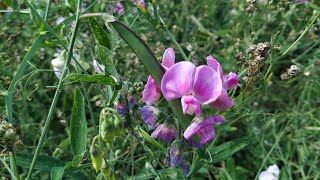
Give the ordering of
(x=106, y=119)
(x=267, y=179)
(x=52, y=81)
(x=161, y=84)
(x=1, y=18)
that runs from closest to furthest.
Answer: (x=106, y=119)
(x=161, y=84)
(x=267, y=179)
(x=1, y=18)
(x=52, y=81)

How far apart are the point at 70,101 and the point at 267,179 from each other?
1.09 metres

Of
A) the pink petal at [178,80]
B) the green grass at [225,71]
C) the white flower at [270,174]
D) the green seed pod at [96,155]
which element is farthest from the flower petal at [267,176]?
the green seed pod at [96,155]

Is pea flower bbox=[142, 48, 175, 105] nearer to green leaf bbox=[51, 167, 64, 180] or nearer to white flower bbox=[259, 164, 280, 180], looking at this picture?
green leaf bbox=[51, 167, 64, 180]

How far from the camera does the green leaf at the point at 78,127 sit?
4.23 feet

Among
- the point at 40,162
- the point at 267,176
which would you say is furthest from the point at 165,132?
the point at 267,176

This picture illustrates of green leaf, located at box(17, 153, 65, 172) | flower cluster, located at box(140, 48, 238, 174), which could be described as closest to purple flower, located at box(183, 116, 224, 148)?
flower cluster, located at box(140, 48, 238, 174)

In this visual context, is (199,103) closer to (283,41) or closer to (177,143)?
(177,143)

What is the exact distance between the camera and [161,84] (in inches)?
42.3

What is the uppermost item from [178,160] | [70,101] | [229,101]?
[229,101]

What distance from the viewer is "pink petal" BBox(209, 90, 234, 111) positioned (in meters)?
1.12

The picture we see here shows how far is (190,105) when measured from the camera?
1.09 metres

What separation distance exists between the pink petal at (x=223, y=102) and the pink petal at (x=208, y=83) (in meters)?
0.02

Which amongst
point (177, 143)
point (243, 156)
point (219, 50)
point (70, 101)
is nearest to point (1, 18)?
point (70, 101)

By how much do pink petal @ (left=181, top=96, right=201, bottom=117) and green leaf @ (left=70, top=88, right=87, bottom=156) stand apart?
0.30 m
